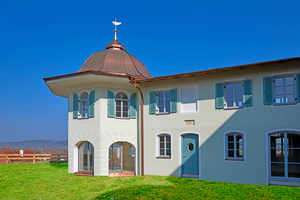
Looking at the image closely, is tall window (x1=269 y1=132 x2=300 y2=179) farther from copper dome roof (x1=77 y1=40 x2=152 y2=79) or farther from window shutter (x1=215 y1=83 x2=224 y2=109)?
copper dome roof (x1=77 y1=40 x2=152 y2=79)

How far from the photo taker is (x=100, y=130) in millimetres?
15289

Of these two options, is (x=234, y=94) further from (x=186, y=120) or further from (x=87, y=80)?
(x=87, y=80)

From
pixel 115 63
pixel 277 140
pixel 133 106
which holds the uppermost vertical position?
pixel 115 63

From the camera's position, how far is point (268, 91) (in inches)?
488

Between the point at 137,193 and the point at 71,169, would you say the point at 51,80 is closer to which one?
the point at 71,169

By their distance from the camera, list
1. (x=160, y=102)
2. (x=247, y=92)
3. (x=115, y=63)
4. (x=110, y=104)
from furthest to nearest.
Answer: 1. (x=115, y=63)
2. (x=110, y=104)
3. (x=160, y=102)
4. (x=247, y=92)

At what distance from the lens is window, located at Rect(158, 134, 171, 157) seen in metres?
15.0

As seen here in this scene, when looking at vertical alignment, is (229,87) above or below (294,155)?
above

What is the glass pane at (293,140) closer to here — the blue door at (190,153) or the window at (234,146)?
the window at (234,146)

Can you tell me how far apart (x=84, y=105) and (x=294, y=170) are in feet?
35.6

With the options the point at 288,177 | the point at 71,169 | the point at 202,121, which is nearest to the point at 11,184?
the point at 71,169

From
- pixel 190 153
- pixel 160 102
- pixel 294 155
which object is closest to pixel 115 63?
pixel 160 102

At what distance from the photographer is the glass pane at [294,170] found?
11.8 m

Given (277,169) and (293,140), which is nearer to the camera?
(293,140)
